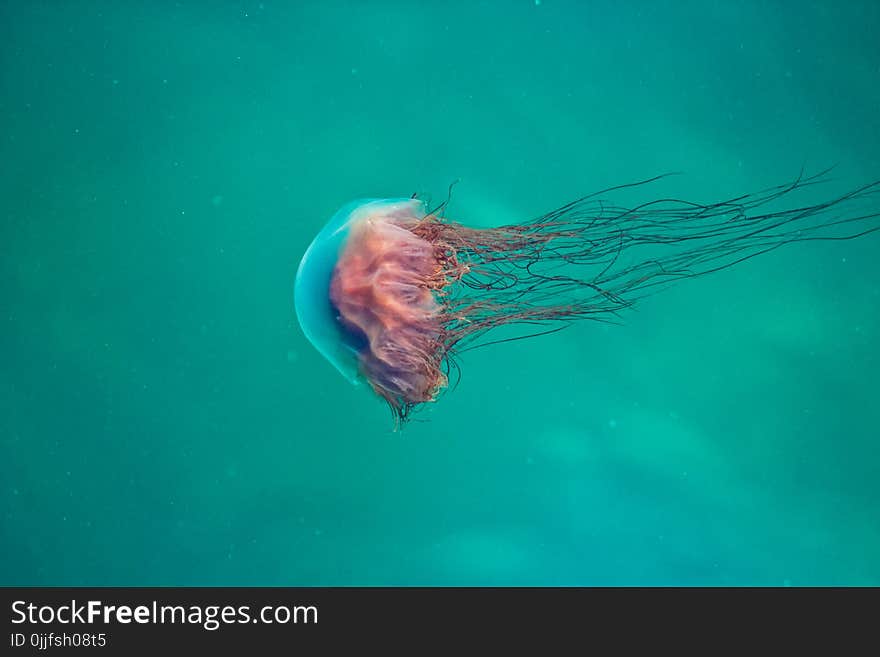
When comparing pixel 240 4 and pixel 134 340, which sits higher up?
pixel 240 4

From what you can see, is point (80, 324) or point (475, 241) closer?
point (475, 241)

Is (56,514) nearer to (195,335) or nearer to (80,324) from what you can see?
(80,324)

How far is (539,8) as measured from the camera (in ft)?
16.2

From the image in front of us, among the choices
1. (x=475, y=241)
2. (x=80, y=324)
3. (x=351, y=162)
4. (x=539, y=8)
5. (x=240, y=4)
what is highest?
(x=240, y=4)

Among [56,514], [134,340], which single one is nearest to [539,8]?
[134,340]

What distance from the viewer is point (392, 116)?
5.08 meters

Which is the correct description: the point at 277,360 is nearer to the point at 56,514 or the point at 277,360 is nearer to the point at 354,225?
the point at 354,225

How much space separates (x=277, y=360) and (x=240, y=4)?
105 inches

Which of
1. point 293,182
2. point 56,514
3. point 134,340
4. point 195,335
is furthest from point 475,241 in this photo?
point 56,514

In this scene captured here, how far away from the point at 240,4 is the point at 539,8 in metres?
2.18

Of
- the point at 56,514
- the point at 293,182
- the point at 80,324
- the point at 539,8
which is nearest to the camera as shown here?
the point at 539,8
